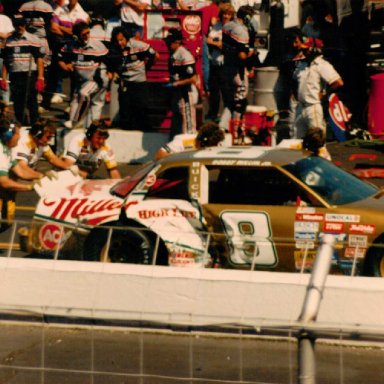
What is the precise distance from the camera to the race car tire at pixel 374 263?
7.77 metres

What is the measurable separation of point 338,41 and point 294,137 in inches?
182

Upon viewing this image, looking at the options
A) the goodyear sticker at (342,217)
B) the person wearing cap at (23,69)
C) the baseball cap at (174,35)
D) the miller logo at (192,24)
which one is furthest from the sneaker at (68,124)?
the goodyear sticker at (342,217)

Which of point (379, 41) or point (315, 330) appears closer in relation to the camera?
point (315, 330)

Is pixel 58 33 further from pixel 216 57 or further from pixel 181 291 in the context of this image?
pixel 181 291

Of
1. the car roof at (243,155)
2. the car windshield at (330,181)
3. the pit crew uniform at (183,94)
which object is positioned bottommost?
the pit crew uniform at (183,94)

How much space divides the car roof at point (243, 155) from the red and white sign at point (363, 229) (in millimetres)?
952

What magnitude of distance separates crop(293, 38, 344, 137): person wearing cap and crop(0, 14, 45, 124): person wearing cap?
4330mm

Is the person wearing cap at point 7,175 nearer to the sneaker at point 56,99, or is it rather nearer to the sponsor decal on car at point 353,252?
the sponsor decal on car at point 353,252

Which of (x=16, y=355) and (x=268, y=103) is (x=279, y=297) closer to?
(x=16, y=355)

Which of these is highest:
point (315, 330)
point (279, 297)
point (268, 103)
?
point (315, 330)

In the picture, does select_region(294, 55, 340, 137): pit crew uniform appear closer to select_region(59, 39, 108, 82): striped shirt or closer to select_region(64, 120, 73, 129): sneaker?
select_region(59, 39, 108, 82): striped shirt

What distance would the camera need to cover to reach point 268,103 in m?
18.1

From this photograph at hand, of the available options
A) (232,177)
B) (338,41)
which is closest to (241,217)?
(232,177)

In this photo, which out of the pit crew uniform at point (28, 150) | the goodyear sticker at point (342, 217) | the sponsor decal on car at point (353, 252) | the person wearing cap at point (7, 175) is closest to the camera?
the sponsor decal on car at point (353, 252)
